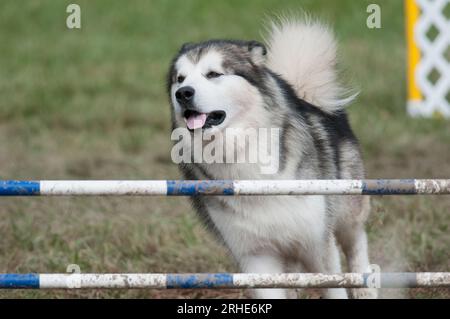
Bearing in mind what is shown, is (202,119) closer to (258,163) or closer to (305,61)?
(258,163)

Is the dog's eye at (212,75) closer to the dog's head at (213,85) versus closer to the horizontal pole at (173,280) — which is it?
the dog's head at (213,85)

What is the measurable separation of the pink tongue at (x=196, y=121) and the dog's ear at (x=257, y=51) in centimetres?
40

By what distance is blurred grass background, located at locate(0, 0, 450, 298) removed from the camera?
15.6 ft

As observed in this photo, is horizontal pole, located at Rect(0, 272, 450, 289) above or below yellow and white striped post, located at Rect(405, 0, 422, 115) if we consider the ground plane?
below

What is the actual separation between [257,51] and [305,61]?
464 millimetres

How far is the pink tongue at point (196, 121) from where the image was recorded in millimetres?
3494

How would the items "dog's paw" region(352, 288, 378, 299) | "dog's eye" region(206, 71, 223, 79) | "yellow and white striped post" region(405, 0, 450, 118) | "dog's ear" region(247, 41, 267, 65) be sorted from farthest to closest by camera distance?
"yellow and white striped post" region(405, 0, 450, 118), "dog's paw" region(352, 288, 378, 299), "dog's ear" region(247, 41, 267, 65), "dog's eye" region(206, 71, 223, 79)

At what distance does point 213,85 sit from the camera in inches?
138

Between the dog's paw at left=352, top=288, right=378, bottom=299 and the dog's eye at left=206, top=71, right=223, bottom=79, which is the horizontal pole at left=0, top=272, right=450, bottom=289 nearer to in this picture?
the dog's eye at left=206, top=71, right=223, bottom=79

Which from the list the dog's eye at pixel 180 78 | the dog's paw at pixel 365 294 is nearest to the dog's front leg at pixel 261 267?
the dog's paw at pixel 365 294

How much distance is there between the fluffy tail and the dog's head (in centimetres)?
49

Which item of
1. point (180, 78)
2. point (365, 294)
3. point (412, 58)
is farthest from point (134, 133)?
point (180, 78)

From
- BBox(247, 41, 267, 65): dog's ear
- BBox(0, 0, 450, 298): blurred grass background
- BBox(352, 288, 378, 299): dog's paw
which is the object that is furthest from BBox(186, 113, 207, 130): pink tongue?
BBox(352, 288, 378, 299): dog's paw
